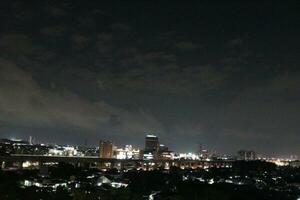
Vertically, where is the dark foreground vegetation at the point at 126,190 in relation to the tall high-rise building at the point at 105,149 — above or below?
below

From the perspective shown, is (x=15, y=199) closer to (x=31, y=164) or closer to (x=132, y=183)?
(x=132, y=183)

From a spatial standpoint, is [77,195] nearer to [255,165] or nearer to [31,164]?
[31,164]

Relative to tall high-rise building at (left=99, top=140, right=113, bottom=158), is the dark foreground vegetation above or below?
below

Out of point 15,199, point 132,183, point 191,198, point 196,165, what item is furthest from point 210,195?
point 196,165

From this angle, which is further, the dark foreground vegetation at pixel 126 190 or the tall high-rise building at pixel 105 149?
the tall high-rise building at pixel 105 149

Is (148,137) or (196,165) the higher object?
(148,137)

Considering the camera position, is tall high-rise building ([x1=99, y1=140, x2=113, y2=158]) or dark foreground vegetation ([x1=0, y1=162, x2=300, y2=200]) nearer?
dark foreground vegetation ([x1=0, y1=162, x2=300, y2=200])

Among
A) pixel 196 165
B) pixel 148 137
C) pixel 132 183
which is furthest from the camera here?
pixel 148 137

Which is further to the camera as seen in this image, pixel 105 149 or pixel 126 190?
pixel 105 149

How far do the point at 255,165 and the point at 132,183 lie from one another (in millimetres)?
57353

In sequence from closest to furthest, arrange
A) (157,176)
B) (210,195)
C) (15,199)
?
(15,199), (210,195), (157,176)

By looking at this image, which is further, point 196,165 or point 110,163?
point 196,165

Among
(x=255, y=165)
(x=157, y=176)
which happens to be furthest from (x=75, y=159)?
(x=255, y=165)

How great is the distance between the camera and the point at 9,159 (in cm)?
6431
